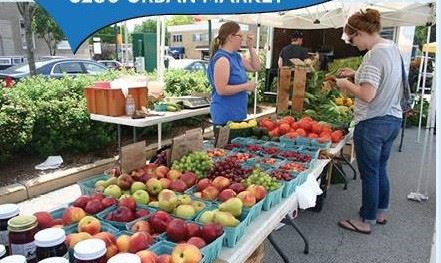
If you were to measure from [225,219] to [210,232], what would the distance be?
15 centimetres

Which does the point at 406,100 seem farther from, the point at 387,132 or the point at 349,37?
the point at 349,37

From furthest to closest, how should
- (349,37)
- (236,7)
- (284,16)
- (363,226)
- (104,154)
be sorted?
1. (284,16)
2. (104,154)
3. (363,226)
4. (349,37)
5. (236,7)

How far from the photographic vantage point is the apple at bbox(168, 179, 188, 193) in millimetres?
2018

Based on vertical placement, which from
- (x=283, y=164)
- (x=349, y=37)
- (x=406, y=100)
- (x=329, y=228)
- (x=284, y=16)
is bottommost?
(x=329, y=228)

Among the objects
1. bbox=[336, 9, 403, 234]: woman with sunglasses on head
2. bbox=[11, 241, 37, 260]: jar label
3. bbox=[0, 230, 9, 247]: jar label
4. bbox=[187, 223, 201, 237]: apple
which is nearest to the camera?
bbox=[11, 241, 37, 260]: jar label

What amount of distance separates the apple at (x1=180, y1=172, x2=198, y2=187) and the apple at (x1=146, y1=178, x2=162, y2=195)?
18 centimetres

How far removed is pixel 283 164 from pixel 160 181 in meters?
0.91

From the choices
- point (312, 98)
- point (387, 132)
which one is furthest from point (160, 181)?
point (312, 98)

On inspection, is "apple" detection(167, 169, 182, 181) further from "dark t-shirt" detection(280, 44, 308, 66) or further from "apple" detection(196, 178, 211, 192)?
"dark t-shirt" detection(280, 44, 308, 66)

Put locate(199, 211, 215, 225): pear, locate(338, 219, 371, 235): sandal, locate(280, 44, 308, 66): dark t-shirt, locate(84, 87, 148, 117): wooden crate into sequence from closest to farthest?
1. locate(199, 211, 215, 225): pear
2. locate(338, 219, 371, 235): sandal
3. locate(84, 87, 148, 117): wooden crate
4. locate(280, 44, 308, 66): dark t-shirt

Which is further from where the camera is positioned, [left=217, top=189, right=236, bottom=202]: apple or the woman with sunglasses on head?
the woman with sunglasses on head

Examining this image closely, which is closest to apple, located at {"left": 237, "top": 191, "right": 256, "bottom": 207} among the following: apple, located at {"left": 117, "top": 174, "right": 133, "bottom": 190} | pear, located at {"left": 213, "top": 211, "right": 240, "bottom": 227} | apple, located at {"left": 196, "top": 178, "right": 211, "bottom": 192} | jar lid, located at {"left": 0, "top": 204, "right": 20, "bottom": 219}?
pear, located at {"left": 213, "top": 211, "right": 240, "bottom": 227}

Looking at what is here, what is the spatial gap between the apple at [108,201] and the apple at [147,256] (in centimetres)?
52

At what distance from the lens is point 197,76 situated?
786 cm
